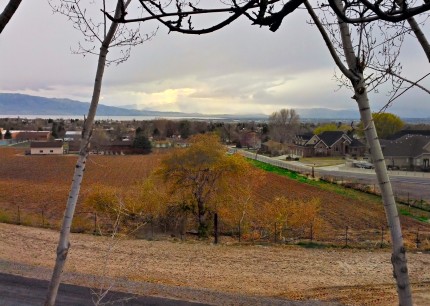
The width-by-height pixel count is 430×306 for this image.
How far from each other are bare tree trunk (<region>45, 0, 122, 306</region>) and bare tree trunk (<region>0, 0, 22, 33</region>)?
4.13ft

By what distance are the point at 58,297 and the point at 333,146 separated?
68.3m

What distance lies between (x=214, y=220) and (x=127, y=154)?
5874cm

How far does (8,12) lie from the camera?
3.16m

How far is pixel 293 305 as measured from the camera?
1125cm

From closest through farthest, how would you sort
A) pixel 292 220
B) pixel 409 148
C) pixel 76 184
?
pixel 76 184
pixel 292 220
pixel 409 148

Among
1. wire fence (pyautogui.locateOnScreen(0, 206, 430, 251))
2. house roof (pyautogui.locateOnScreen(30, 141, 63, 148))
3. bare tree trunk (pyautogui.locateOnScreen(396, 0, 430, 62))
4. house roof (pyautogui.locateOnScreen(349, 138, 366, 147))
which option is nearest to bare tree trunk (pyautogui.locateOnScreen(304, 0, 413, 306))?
bare tree trunk (pyautogui.locateOnScreen(396, 0, 430, 62))

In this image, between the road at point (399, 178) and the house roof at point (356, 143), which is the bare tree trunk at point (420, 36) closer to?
the road at point (399, 178)

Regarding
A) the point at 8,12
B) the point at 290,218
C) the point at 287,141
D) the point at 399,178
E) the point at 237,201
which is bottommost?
the point at 399,178

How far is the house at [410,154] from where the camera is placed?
56.2 meters

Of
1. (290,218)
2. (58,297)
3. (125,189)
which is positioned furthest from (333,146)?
(58,297)

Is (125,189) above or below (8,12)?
below

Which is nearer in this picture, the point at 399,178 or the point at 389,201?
the point at 389,201

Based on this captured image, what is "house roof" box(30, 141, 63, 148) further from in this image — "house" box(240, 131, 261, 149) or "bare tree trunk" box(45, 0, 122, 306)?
"bare tree trunk" box(45, 0, 122, 306)

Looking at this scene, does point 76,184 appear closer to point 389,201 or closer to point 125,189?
point 389,201
